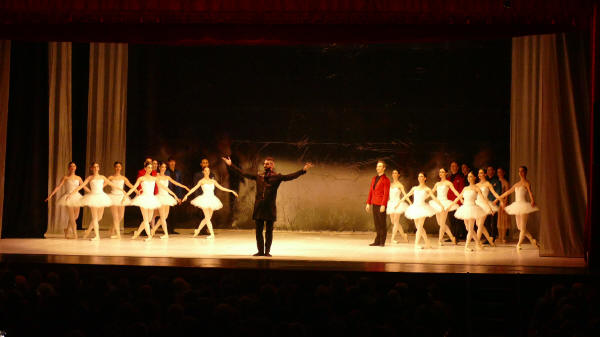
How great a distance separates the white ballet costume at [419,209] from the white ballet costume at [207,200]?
3635 mm

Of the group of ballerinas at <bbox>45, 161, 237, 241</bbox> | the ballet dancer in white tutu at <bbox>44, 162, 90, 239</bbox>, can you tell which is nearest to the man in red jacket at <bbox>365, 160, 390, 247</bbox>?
the group of ballerinas at <bbox>45, 161, 237, 241</bbox>

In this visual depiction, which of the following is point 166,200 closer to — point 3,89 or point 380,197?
point 3,89

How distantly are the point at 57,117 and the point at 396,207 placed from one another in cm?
703

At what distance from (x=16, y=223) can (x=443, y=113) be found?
9.12m

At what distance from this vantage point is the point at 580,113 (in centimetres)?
1108

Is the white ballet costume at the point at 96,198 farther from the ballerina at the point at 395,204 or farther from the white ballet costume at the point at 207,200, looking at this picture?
the ballerina at the point at 395,204

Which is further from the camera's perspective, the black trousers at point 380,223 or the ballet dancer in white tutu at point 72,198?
the ballet dancer in white tutu at point 72,198

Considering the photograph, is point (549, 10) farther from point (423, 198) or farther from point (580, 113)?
point (423, 198)

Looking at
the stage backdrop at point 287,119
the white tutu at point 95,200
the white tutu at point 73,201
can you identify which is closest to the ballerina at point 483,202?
the stage backdrop at point 287,119

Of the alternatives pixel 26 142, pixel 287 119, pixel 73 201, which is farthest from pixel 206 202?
pixel 26 142

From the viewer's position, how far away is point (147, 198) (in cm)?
1345

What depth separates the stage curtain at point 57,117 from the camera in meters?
14.7

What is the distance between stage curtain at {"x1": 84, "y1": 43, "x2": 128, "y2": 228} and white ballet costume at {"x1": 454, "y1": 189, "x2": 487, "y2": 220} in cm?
756

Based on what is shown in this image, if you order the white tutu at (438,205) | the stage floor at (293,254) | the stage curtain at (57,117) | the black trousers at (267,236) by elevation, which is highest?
the stage curtain at (57,117)
